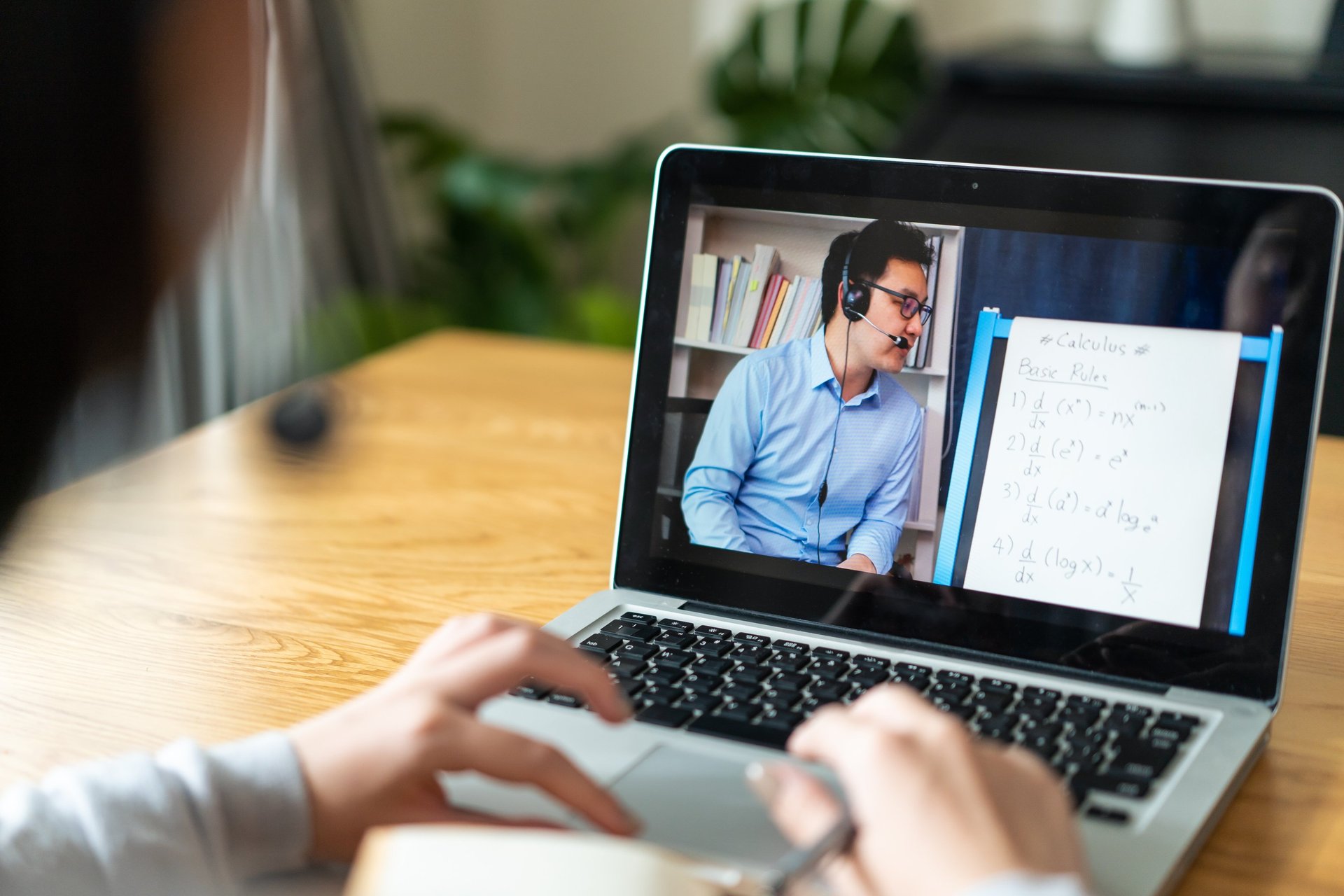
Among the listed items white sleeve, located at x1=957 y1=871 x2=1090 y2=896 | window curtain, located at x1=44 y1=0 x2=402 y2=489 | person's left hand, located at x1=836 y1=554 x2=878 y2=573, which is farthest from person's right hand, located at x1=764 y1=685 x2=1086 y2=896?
window curtain, located at x1=44 y1=0 x2=402 y2=489

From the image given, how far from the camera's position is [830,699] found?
1.94 ft

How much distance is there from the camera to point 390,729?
19.3 inches

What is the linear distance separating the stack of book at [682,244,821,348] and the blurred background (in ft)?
0.90

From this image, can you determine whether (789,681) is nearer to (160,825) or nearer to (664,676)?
(664,676)

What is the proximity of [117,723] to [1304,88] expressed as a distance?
1746 mm

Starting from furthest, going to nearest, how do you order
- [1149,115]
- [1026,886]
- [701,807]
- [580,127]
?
[580,127] → [1149,115] → [701,807] → [1026,886]

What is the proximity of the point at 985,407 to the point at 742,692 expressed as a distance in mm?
209

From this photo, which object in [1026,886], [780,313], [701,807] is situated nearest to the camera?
[1026,886]

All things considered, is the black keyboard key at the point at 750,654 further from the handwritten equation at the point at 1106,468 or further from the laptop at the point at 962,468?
the handwritten equation at the point at 1106,468

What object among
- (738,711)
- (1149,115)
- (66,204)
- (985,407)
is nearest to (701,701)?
(738,711)

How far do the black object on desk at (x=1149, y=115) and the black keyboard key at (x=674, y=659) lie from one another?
131 centimetres

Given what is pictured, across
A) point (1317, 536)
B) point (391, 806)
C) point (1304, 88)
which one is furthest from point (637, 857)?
point (1304, 88)

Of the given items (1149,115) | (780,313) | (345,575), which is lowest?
(345,575)

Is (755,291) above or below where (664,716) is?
above
